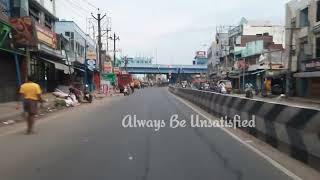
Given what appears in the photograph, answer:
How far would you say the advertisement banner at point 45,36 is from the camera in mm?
37031

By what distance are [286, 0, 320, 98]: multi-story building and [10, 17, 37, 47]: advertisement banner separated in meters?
23.4

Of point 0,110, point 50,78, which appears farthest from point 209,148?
point 50,78

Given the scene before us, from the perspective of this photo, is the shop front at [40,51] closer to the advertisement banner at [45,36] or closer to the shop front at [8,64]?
the advertisement banner at [45,36]

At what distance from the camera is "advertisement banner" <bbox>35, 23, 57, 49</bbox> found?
121 ft

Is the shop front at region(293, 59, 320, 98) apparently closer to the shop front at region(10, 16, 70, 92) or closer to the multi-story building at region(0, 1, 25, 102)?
the shop front at region(10, 16, 70, 92)

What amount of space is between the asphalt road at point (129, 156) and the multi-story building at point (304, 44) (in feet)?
104

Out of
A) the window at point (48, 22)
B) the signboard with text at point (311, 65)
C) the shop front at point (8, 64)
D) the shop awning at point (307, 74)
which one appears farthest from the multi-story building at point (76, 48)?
the signboard with text at point (311, 65)

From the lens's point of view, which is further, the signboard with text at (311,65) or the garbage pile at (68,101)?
the signboard with text at (311,65)

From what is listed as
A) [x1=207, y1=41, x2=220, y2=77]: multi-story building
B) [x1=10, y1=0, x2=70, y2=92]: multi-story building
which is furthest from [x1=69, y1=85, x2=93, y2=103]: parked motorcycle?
[x1=207, y1=41, x2=220, y2=77]: multi-story building

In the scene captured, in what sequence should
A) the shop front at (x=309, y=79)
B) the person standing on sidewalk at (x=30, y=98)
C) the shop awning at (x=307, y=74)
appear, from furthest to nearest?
the shop front at (x=309, y=79) → the shop awning at (x=307, y=74) → the person standing on sidewalk at (x=30, y=98)

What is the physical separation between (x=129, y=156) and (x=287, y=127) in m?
3.52

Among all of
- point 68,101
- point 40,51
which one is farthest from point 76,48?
point 68,101

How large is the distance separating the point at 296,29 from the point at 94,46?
46.5 meters

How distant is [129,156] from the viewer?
1139 centimetres
